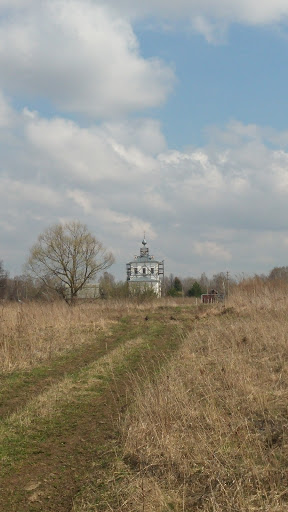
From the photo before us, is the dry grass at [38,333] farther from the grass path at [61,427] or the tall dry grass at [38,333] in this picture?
the grass path at [61,427]

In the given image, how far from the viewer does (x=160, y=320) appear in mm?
27469

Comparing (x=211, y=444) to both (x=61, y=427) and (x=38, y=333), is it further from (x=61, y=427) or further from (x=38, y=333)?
(x=38, y=333)

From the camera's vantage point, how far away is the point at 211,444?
547 cm

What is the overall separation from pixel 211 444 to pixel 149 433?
776 millimetres

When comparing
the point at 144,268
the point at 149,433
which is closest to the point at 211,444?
the point at 149,433

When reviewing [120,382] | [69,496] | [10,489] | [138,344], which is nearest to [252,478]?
[69,496]

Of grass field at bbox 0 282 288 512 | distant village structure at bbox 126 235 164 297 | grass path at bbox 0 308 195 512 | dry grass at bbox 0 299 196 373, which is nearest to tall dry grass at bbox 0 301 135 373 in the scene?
dry grass at bbox 0 299 196 373

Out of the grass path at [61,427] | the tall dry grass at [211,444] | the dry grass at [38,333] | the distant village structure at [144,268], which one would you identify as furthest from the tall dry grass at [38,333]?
the distant village structure at [144,268]

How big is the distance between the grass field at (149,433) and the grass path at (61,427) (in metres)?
0.02

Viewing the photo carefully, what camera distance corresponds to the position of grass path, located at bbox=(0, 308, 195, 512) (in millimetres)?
4807

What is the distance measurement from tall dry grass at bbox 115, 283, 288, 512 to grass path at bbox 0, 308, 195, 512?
334mm

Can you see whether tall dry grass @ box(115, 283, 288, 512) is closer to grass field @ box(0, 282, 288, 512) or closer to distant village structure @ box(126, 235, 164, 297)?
grass field @ box(0, 282, 288, 512)

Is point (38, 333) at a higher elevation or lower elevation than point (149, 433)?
higher

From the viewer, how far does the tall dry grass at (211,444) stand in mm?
4230
